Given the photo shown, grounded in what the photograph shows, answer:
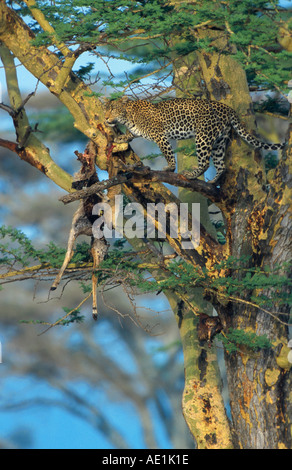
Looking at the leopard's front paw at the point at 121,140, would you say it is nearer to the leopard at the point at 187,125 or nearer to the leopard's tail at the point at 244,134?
the leopard at the point at 187,125

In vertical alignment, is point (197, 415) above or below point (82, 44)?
below

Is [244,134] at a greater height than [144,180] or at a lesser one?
greater

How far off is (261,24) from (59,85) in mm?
2144

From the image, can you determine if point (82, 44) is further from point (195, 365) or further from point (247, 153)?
point (195, 365)

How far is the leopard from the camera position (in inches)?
254

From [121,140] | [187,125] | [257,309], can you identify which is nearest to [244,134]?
[187,125]

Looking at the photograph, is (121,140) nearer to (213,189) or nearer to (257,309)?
(213,189)

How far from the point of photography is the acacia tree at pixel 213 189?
223 inches

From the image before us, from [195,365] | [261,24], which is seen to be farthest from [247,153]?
[195,365]

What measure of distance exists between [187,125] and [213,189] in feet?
2.34

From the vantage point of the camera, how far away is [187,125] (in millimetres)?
6613

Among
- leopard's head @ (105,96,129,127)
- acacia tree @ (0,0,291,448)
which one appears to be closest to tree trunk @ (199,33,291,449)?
acacia tree @ (0,0,291,448)

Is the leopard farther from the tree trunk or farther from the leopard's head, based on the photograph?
the tree trunk
